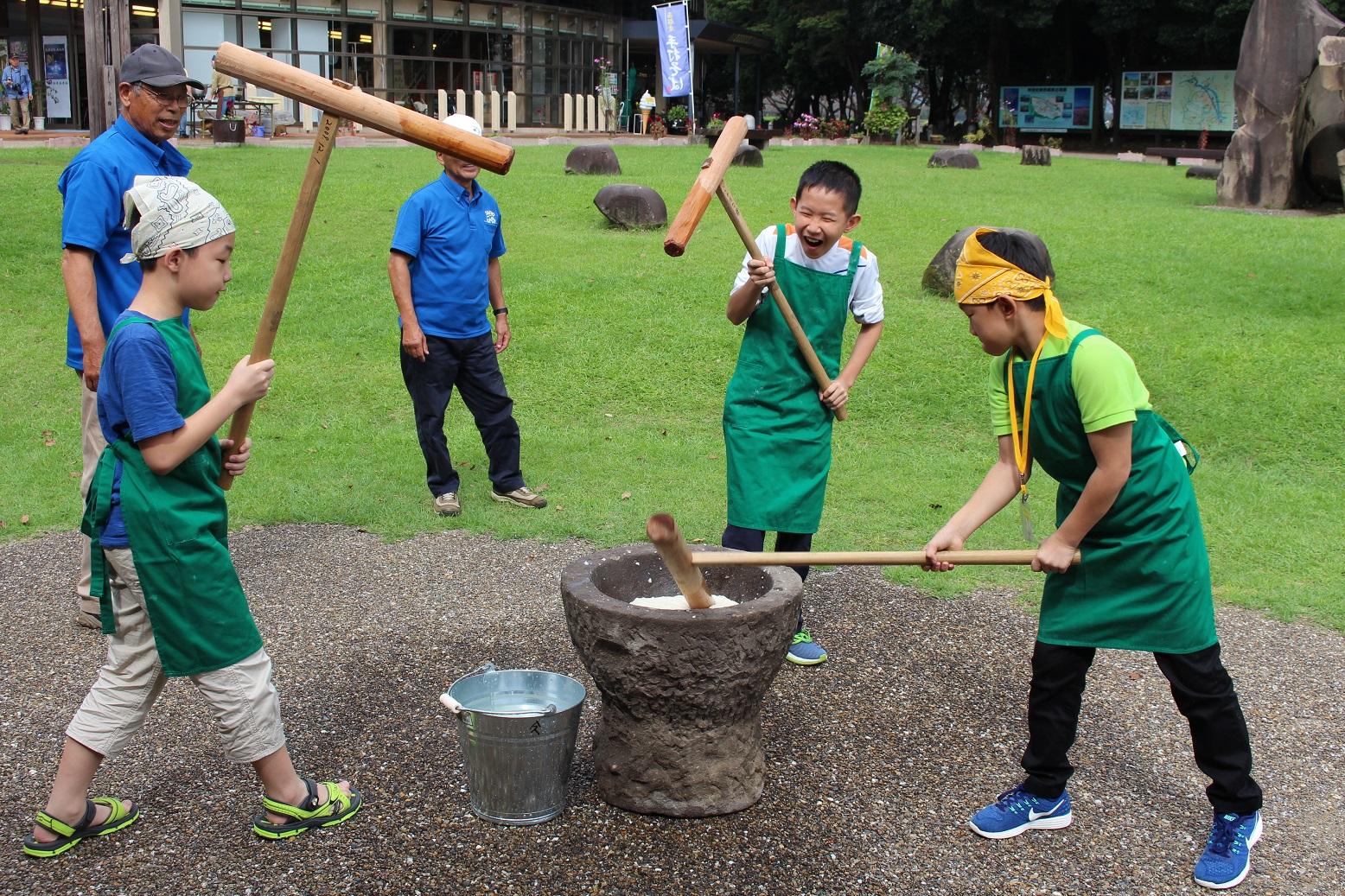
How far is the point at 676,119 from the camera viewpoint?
32.8 meters

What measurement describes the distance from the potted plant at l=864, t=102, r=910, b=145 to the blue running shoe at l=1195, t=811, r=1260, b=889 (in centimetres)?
3000

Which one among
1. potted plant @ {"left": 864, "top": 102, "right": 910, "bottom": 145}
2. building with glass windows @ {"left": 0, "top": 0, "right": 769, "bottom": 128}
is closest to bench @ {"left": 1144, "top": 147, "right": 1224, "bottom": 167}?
potted plant @ {"left": 864, "top": 102, "right": 910, "bottom": 145}

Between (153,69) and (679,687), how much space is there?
9.80ft

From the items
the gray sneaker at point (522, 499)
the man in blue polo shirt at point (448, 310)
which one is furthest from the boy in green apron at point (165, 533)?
the gray sneaker at point (522, 499)

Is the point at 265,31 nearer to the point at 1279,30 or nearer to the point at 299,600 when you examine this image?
the point at 1279,30

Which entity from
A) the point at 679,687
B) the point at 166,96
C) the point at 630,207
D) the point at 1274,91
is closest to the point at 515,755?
the point at 679,687

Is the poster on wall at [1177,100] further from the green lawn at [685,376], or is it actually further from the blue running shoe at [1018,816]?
the blue running shoe at [1018,816]

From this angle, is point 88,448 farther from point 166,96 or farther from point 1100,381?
point 1100,381

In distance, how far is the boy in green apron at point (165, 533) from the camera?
3078 millimetres

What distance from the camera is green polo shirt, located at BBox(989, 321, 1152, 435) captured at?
124 inches

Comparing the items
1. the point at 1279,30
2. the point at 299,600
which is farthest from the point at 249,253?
the point at 1279,30

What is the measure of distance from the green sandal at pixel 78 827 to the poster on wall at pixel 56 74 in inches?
1042

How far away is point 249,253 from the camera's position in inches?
482

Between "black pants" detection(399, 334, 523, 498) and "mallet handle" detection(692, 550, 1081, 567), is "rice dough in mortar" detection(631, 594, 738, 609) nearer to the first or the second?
"mallet handle" detection(692, 550, 1081, 567)
